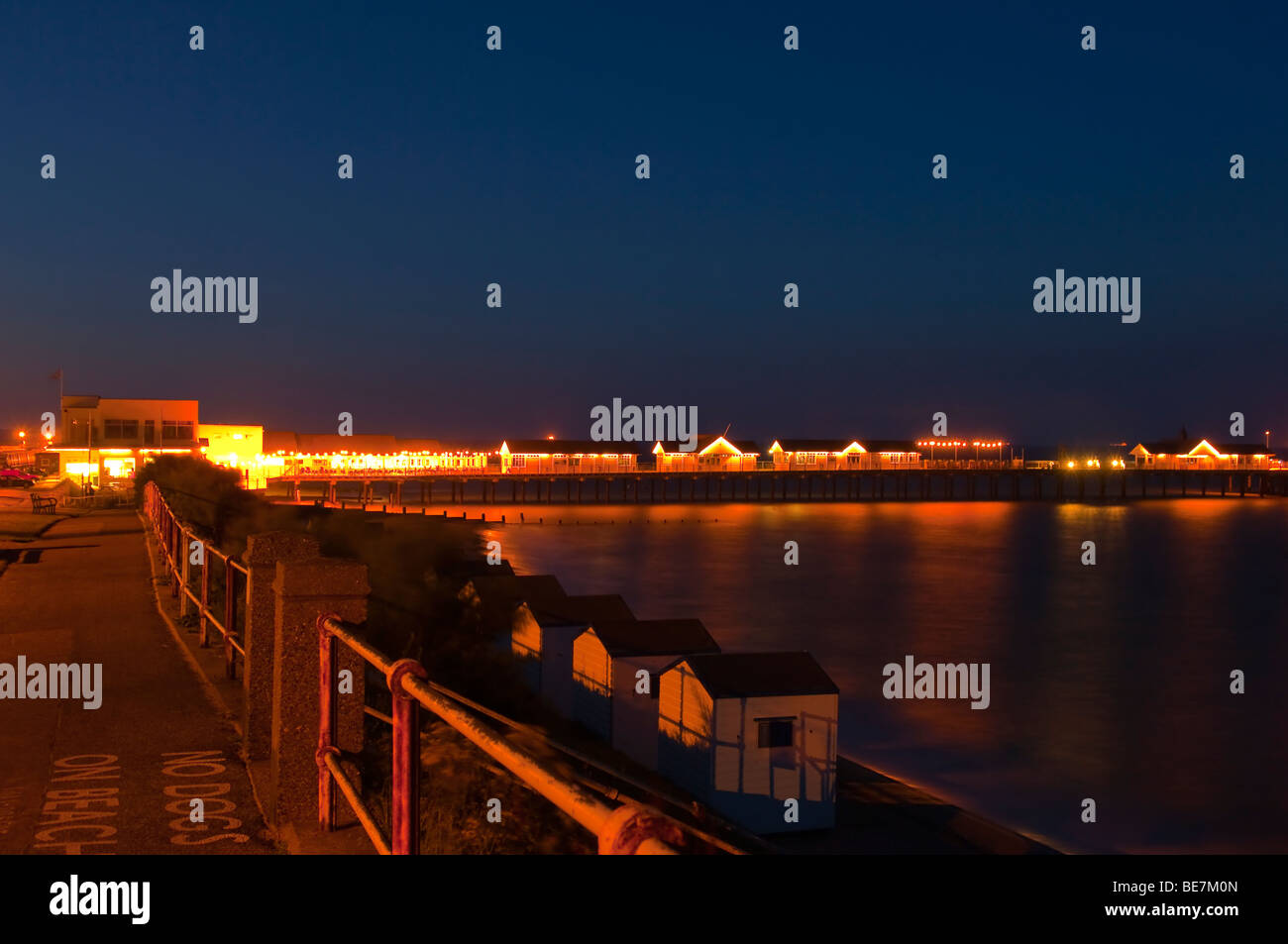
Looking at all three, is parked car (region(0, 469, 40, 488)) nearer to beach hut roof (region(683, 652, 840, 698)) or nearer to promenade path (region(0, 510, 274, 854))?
beach hut roof (region(683, 652, 840, 698))

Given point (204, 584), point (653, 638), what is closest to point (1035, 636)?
point (653, 638)

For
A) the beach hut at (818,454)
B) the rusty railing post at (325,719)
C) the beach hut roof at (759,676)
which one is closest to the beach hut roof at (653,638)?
the beach hut roof at (759,676)

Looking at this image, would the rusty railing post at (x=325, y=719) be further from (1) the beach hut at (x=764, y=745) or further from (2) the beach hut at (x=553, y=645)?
(2) the beach hut at (x=553, y=645)

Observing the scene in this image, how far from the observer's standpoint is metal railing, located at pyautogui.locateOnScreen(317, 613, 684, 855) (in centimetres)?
180

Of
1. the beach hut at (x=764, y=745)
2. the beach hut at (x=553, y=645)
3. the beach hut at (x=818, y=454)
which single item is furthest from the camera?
the beach hut at (x=818, y=454)

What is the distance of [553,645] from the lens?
23.3m

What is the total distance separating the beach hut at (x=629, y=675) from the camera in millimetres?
20766

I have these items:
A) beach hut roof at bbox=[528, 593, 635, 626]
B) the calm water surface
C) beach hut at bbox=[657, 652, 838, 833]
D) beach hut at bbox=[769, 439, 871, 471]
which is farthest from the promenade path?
beach hut at bbox=[769, 439, 871, 471]

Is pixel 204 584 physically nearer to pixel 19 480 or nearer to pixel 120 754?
pixel 120 754

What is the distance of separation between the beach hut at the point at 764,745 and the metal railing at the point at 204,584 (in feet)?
26.5

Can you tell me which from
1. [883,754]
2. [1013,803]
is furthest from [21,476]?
[1013,803]

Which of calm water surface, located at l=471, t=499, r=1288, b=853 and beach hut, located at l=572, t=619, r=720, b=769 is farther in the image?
calm water surface, located at l=471, t=499, r=1288, b=853

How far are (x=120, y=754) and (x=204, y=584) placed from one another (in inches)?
137

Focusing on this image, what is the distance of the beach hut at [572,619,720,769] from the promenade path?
10.5 m
